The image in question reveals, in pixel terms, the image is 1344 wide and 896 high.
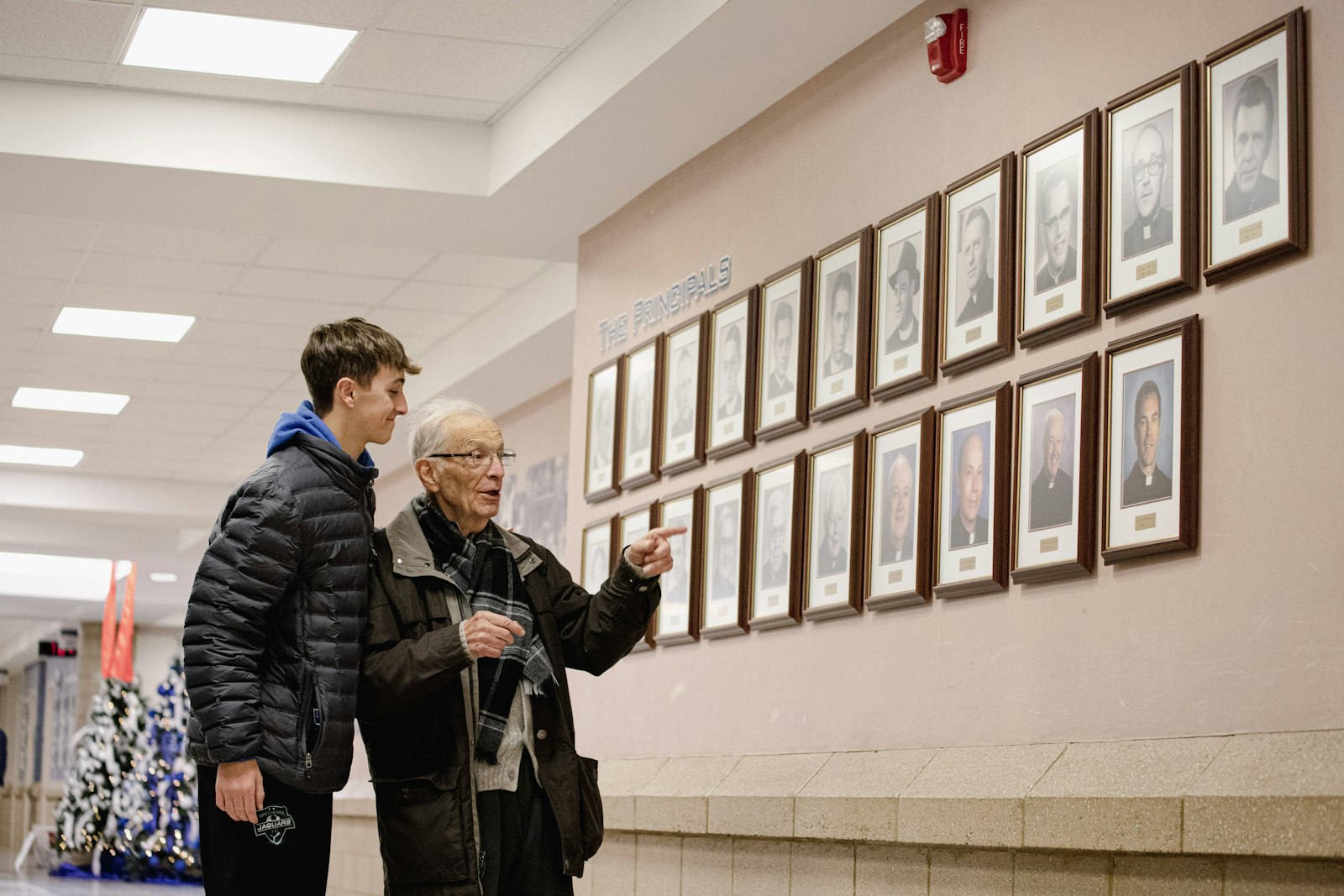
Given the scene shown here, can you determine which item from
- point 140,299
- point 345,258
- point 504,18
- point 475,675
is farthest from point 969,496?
point 140,299

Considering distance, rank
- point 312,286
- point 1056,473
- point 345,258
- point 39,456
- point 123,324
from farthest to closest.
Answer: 1. point 39,456
2. point 123,324
3. point 312,286
4. point 345,258
5. point 1056,473

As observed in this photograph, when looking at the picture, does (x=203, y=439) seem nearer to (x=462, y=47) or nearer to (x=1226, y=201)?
(x=462, y=47)

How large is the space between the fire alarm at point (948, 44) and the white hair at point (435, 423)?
198 centimetres

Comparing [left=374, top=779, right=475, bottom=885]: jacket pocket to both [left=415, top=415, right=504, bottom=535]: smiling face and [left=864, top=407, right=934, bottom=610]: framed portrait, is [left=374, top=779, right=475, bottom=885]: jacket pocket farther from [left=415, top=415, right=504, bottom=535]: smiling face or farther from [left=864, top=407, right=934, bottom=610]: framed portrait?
[left=864, top=407, right=934, bottom=610]: framed portrait

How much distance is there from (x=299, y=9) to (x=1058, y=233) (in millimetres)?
3167

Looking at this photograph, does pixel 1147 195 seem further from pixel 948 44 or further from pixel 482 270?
pixel 482 270

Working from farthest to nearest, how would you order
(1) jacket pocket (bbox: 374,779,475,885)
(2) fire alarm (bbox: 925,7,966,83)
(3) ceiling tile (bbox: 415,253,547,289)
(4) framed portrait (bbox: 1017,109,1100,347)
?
(3) ceiling tile (bbox: 415,253,547,289)
(2) fire alarm (bbox: 925,7,966,83)
(4) framed portrait (bbox: 1017,109,1100,347)
(1) jacket pocket (bbox: 374,779,475,885)

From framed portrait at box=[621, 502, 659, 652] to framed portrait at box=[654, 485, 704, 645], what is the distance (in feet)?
0.24

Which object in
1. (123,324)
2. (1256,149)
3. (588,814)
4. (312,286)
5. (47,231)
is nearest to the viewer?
(588,814)

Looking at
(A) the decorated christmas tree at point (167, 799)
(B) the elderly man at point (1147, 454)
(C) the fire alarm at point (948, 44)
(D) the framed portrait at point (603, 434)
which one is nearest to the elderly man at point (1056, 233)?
(B) the elderly man at point (1147, 454)

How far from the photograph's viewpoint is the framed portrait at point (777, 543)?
5.47 m

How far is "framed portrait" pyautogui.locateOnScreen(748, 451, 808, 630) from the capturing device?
5469 millimetres

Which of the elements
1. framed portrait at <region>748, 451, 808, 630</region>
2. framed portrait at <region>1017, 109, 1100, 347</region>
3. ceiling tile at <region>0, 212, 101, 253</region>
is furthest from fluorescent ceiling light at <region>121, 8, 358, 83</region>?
framed portrait at <region>1017, 109, 1100, 347</region>

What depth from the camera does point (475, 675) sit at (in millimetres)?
3479
